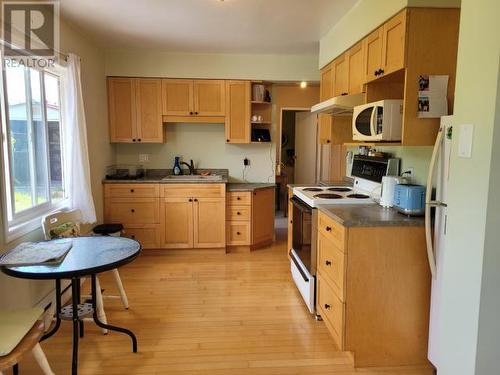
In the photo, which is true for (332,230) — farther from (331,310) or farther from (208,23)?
(208,23)

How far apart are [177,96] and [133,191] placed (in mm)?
1284

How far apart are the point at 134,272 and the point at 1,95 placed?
7.01 feet

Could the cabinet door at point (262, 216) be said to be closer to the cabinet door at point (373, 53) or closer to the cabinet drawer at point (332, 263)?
the cabinet drawer at point (332, 263)

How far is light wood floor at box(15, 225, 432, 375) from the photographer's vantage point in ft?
7.24

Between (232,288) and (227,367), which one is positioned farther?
(232,288)

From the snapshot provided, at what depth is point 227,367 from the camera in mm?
2199

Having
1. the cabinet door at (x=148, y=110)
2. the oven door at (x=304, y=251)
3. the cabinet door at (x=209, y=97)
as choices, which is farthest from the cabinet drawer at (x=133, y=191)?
the oven door at (x=304, y=251)

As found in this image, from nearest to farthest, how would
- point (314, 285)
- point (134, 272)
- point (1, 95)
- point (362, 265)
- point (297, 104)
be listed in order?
point (362, 265) → point (1, 95) → point (314, 285) → point (134, 272) → point (297, 104)

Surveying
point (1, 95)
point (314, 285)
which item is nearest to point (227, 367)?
point (314, 285)

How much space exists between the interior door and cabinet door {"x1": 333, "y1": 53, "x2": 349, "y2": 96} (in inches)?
136

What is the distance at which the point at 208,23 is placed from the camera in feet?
10.9

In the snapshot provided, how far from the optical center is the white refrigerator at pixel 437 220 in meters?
1.91

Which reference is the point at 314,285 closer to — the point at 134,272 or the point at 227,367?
the point at 227,367

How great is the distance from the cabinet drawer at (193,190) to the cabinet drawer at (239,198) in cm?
13
